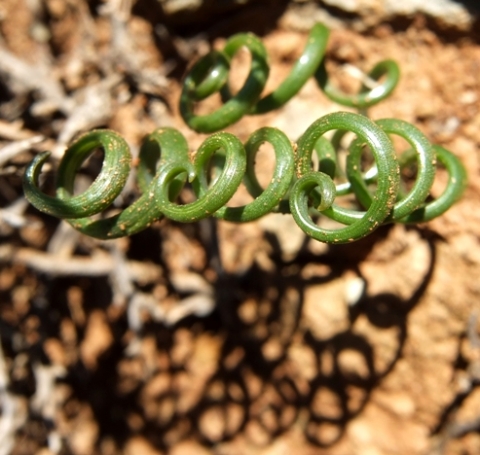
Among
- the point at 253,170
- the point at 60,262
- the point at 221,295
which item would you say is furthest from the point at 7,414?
the point at 253,170

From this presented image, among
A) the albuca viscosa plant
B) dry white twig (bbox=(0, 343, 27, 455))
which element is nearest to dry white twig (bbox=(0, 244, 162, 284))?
dry white twig (bbox=(0, 343, 27, 455))

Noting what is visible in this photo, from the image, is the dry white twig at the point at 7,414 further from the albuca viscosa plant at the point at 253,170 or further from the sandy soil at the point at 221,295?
the albuca viscosa plant at the point at 253,170

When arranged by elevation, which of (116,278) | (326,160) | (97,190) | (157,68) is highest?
(326,160)

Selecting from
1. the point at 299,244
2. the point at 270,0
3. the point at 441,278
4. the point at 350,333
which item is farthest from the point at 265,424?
the point at 270,0

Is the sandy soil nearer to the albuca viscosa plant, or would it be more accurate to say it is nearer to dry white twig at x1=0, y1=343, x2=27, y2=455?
dry white twig at x1=0, y1=343, x2=27, y2=455

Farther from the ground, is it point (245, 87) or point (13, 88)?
point (245, 87)

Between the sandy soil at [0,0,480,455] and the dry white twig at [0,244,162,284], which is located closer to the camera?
the sandy soil at [0,0,480,455]

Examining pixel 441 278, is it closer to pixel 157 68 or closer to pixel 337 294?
pixel 337 294
